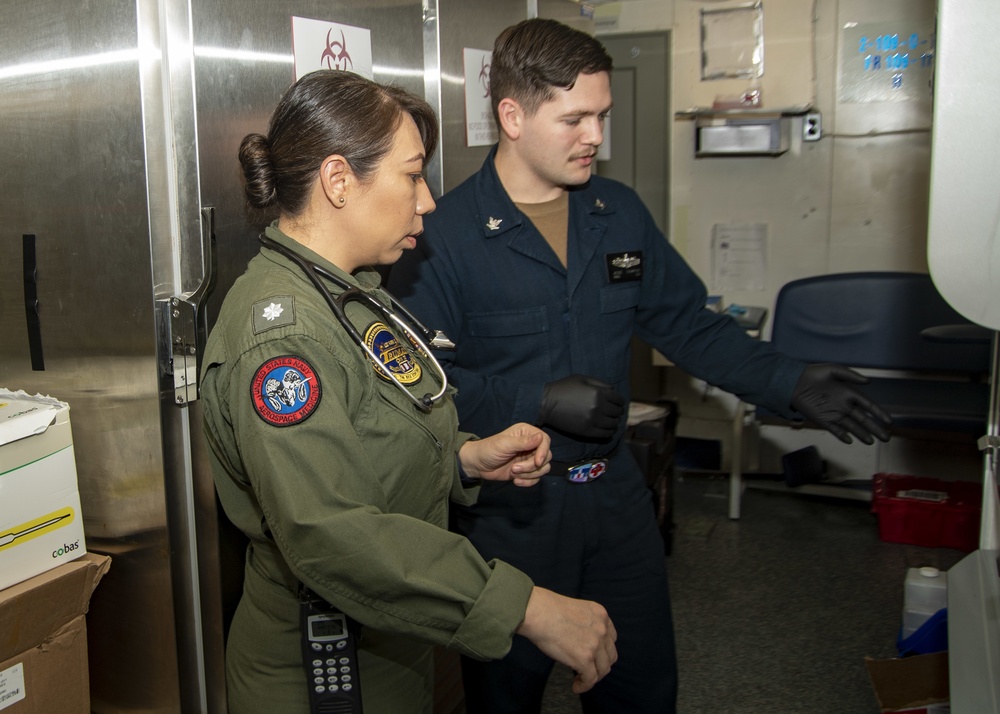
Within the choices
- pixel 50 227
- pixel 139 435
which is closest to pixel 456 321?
pixel 139 435

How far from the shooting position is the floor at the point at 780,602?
271 centimetres

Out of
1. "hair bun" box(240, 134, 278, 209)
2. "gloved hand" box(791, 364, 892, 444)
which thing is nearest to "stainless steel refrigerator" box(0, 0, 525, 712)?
"hair bun" box(240, 134, 278, 209)

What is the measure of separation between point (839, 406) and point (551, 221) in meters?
0.72

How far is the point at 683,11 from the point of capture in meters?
4.30

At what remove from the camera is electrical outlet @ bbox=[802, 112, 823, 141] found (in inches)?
161

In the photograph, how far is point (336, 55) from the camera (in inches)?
76.5

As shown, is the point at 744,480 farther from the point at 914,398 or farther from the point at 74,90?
the point at 74,90

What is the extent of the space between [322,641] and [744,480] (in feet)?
11.2

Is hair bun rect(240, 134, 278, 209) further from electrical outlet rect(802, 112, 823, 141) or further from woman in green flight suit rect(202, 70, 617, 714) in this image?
electrical outlet rect(802, 112, 823, 141)

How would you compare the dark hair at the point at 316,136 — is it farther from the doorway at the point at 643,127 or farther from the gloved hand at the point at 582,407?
the doorway at the point at 643,127

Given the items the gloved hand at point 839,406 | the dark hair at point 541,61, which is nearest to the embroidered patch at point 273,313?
the dark hair at point 541,61

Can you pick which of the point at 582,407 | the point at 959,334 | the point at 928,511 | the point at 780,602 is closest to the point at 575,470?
the point at 582,407

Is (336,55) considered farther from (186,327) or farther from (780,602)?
(780,602)

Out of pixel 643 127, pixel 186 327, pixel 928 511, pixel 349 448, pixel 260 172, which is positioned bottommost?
pixel 928 511
